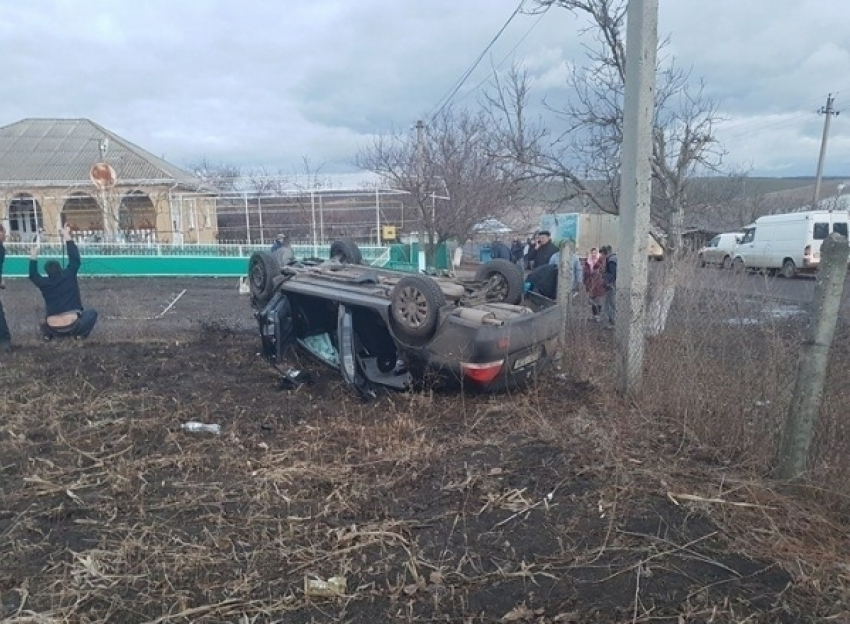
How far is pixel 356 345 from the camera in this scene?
6039mm

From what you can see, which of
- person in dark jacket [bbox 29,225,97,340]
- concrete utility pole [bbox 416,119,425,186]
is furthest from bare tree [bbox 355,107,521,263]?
person in dark jacket [bbox 29,225,97,340]

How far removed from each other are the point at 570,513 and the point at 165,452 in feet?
9.59

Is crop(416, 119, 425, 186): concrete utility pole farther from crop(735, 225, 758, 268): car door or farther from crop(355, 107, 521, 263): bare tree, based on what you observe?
crop(735, 225, 758, 268): car door

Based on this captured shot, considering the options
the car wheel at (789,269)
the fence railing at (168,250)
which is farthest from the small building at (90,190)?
the car wheel at (789,269)

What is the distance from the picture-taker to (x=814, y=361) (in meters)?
3.32

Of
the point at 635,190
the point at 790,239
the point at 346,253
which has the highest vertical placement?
the point at 635,190

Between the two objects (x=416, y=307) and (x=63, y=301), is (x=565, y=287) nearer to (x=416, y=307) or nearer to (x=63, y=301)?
(x=416, y=307)

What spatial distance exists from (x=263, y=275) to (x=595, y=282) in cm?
489

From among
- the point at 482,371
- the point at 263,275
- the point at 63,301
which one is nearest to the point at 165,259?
the point at 63,301

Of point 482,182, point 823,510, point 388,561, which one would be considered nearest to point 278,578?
point 388,561

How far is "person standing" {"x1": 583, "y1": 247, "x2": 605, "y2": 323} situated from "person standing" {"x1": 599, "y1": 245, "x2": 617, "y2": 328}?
8 cm

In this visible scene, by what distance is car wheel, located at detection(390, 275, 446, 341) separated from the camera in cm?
518

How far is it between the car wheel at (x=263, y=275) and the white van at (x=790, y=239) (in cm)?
1797

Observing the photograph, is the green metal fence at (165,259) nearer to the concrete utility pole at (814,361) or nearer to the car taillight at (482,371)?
the car taillight at (482,371)
